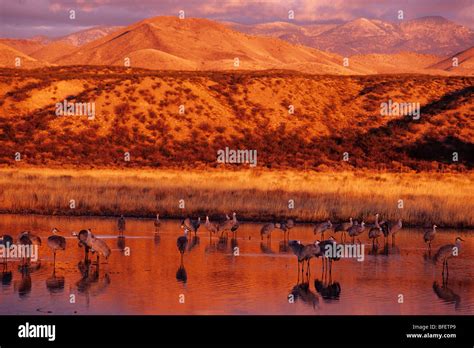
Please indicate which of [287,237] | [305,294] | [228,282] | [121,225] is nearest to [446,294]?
[305,294]

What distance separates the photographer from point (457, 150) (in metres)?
80.5

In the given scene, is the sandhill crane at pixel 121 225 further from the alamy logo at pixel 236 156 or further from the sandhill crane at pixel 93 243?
the alamy logo at pixel 236 156

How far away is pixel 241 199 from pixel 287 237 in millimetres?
8595

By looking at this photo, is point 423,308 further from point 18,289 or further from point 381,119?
point 381,119

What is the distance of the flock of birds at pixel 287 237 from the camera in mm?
22969

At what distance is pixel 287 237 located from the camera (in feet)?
104

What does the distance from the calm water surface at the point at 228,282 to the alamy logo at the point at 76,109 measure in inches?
2257
